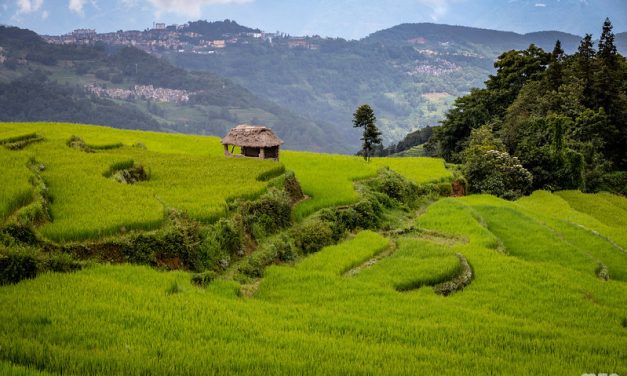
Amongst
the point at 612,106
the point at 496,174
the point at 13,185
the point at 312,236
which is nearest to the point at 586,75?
the point at 612,106

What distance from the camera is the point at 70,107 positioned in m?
169

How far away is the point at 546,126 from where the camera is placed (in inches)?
1630

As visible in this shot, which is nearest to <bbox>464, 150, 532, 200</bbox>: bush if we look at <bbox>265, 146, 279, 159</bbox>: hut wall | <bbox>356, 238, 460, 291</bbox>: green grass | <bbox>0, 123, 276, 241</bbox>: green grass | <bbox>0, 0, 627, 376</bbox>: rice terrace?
<bbox>0, 0, 627, 376</bbox>: rice terrace

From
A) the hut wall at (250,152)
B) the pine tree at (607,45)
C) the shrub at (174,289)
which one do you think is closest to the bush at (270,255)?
the shrub at (174,289)

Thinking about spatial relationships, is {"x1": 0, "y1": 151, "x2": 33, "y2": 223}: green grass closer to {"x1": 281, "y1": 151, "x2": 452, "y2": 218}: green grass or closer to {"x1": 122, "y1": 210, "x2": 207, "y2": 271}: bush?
{"x1": 122, "y1": 210, "x2": 207, "y2": 271}: bush

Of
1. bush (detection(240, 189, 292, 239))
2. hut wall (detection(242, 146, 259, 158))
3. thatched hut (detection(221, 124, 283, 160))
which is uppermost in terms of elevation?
thatched hut (detection(221, 124, 283, 160))

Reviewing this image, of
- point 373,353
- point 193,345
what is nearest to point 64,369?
point 193,345

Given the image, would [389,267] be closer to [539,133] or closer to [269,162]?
[269,162]

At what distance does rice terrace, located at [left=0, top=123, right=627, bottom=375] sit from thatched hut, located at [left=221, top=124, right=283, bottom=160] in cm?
375

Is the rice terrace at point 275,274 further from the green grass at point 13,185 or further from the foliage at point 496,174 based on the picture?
the foliage at point 496,174

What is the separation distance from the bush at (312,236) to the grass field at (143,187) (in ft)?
5.40

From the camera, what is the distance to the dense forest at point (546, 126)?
1489 inches

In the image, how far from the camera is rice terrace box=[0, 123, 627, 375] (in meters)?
7.67

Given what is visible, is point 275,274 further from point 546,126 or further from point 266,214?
point 546,126
